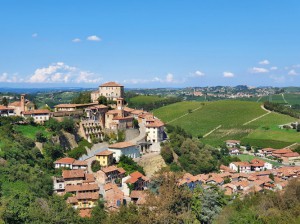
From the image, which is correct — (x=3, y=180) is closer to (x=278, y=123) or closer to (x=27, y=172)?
(x=27, y=172)

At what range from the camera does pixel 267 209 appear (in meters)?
35.6

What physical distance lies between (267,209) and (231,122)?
6676 centimetres

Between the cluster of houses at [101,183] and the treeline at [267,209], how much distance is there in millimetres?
9669

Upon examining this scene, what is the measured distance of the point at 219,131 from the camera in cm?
9412

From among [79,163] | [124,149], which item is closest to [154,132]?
[124,149]

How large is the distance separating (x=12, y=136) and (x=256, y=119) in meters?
69.1

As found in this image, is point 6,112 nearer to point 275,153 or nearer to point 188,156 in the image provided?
point 188,156

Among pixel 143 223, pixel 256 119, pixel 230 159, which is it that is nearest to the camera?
pixel 143 223

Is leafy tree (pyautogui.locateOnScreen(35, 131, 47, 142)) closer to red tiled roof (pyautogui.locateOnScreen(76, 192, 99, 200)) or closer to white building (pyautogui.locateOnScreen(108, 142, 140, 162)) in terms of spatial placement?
white building (pyautogui.locateOnScreen(108, 142, 140, 162))

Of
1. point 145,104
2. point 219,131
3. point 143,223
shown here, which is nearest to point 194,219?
point 143,223

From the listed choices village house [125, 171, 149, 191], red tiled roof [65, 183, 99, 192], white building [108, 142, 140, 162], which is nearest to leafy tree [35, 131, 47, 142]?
white building [108, 142, 140, 162]

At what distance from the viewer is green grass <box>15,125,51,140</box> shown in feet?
176

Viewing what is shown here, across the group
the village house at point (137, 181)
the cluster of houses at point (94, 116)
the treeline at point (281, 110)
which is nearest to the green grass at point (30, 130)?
the cluster of houses at point (94, 116)

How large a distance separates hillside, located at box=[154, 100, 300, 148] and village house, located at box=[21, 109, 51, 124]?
39.6 metres
